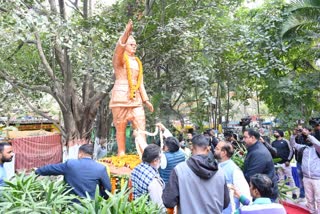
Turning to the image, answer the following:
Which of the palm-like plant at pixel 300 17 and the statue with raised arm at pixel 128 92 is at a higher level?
the palm-like plant at pixel 300 17

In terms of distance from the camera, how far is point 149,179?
3.23 meters

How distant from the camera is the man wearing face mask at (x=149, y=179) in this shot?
3.20 meters

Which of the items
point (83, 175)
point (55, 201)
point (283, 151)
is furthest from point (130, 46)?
point (55, 201)

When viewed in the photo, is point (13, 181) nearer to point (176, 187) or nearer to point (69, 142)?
point (176, 187)

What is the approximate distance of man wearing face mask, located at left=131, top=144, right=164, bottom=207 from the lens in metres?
3.20

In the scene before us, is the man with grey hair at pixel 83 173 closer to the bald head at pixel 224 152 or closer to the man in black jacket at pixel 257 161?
the bald head at pixel 224 152

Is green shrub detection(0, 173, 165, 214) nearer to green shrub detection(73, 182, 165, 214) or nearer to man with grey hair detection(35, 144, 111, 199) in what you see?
green shrub detection(73, 182, 165, 214)

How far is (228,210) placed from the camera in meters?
3.59

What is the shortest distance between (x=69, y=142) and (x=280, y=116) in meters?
6.78

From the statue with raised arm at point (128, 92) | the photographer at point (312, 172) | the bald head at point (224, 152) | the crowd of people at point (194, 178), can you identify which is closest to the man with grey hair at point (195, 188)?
the crowd of people at point (194, 178)

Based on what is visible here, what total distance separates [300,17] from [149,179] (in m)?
8.30

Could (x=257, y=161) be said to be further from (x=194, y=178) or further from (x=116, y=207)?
(x=116, y=207)

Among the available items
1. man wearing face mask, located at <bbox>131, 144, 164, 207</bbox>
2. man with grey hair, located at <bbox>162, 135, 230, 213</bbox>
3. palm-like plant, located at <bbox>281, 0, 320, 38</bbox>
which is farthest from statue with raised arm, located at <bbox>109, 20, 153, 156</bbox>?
palm-like plant, located at <bbox>281, 0, 320, 38</bbox>

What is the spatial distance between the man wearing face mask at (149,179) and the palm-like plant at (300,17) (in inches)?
296
